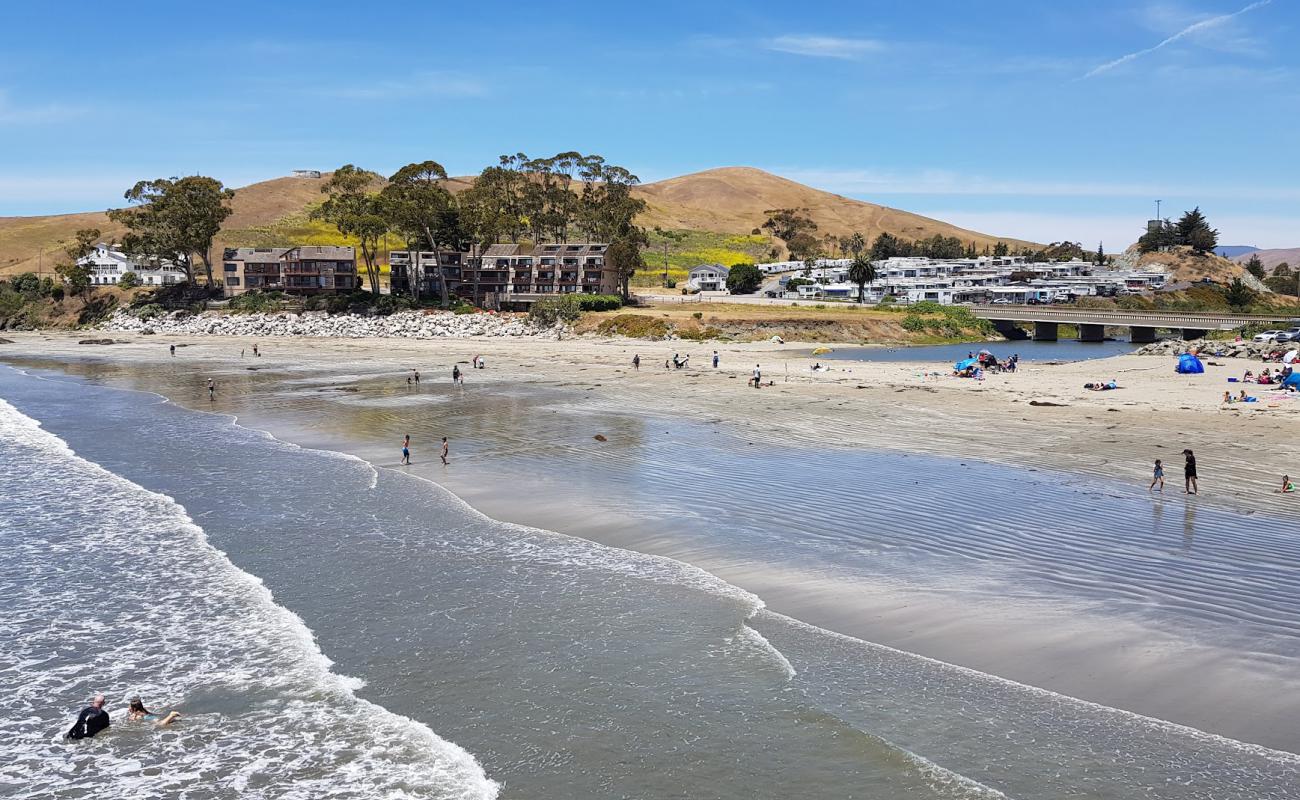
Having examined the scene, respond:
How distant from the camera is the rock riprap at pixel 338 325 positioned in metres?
91.5

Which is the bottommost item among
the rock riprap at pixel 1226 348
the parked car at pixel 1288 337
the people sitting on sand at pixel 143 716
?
the people sitting on sand at pixel 143 716

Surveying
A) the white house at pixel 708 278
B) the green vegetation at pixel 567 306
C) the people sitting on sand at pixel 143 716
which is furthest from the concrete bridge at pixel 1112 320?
the people sitting on sand at pixel 143 716

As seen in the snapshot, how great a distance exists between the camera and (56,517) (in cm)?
2538

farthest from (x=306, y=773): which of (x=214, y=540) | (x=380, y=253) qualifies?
(x=380, y=253)

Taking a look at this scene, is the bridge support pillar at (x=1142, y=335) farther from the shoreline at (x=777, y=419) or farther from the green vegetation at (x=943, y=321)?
the shoreline at (x=777, y=419)

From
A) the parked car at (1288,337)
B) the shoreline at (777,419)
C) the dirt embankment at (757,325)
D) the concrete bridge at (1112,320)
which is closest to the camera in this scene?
the shoreline at (777,419)

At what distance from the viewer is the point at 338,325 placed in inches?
3839

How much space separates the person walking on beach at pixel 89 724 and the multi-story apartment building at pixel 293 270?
101640 millimetres

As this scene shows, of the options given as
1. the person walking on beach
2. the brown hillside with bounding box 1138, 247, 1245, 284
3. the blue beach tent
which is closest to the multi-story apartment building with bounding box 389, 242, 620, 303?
the blue beach tent

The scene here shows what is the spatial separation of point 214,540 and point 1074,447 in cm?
2860

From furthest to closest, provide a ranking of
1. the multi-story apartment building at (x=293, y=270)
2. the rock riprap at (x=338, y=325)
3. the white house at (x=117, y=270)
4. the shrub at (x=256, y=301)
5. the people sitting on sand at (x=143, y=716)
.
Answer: the white house at (x=117, y=270)
the multi-story apartment building at (x=293, y=270)
the shrub at (x=256, y=301)
the rock riprap at (x=338, y=325)
the people sitting on sand at (x=143, y=716)

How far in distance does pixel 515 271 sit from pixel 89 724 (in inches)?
3766

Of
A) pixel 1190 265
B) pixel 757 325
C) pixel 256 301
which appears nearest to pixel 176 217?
pixel 256 301

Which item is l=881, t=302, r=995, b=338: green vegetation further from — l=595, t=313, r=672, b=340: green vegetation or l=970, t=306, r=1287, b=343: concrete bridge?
l=595, t=313, r=672, b=340: green vegetation
